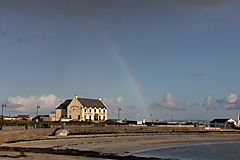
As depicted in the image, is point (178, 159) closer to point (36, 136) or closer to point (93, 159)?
point (93, 159)

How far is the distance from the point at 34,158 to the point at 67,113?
96136 millimetres

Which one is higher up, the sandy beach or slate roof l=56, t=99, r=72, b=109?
slate roof l=56, t=99, r=72, b=109

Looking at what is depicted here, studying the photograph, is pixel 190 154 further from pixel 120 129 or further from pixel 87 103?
pixel 87 103

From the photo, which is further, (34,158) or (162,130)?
(162,130)

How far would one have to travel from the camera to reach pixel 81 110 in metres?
118

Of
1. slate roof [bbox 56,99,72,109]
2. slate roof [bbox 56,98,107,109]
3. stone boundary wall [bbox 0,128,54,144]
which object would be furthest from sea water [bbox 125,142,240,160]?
slate roof [bbox 56,99,72,109]

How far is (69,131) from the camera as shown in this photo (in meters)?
68.7

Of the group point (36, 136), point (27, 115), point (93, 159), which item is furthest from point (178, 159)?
point (27, 115)

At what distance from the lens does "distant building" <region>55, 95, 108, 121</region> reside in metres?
120

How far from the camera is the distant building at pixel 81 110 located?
4705 inches

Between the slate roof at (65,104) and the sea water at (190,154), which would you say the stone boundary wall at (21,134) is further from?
the slate roof at (65,104)

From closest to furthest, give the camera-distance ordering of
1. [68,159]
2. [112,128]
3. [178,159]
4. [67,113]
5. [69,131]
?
[68,159], [178,159], [69,131], [112,128], [67,113]

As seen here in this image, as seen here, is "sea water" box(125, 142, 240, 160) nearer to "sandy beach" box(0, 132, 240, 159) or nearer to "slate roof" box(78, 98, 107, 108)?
"sandy beach" box(0, 132, 240, 159)

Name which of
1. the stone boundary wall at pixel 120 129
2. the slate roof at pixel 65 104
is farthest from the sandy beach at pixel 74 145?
the slate roof at pixel 65 104
